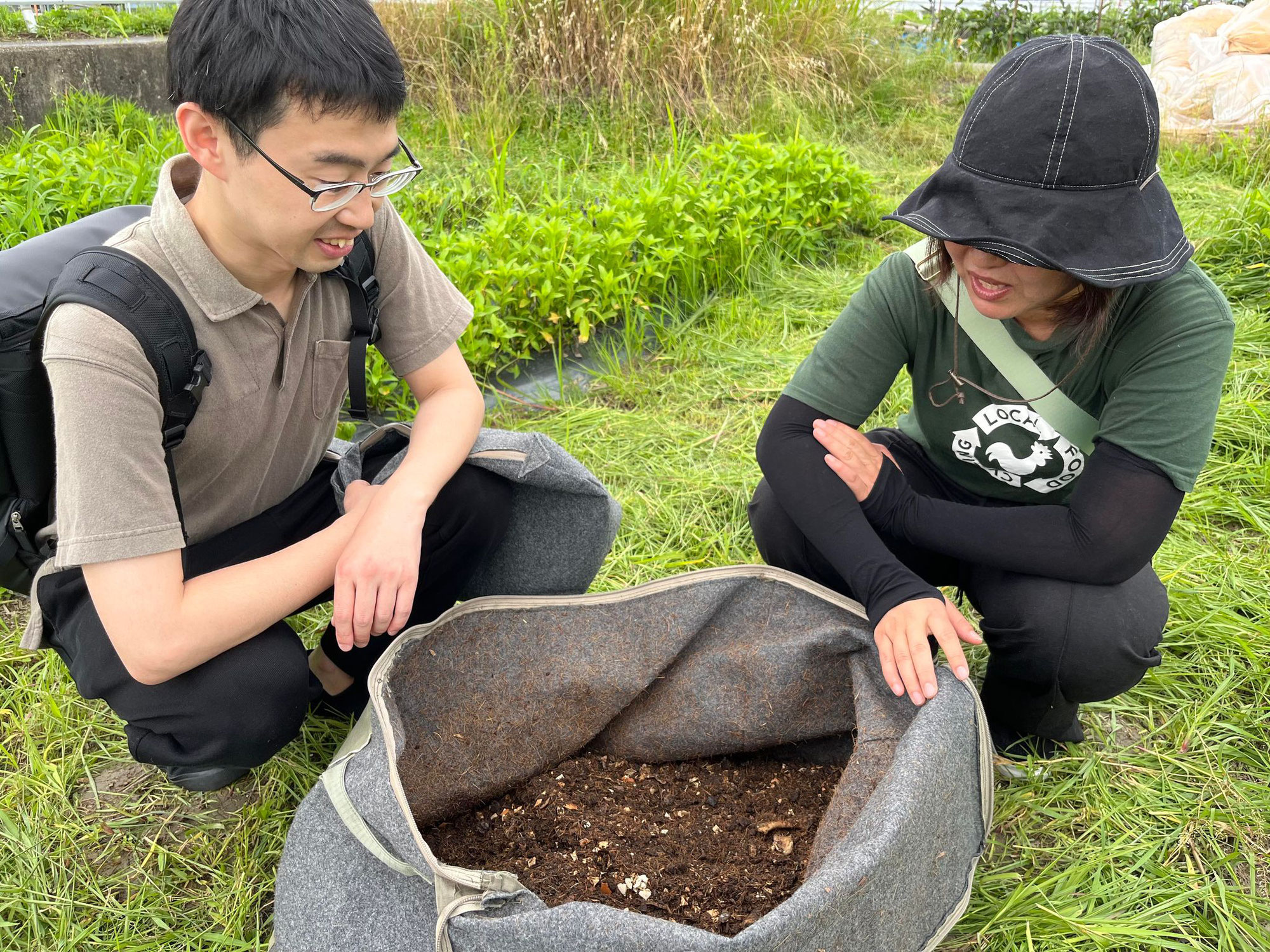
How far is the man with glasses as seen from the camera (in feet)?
4.07

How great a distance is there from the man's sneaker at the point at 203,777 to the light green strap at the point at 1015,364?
1349 mm

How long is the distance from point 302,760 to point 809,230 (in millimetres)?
2819

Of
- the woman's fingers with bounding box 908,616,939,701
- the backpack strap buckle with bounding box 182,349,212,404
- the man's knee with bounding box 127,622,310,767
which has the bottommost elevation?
the man's knee with bounding box 127,622,310,767

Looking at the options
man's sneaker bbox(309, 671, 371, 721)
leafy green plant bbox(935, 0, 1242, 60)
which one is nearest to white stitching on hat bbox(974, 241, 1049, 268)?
man's sneaker bbox(309, 671, 371, 721)

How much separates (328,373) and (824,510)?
822mm

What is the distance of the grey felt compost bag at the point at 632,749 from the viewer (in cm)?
109

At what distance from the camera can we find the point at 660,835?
1.59 meters

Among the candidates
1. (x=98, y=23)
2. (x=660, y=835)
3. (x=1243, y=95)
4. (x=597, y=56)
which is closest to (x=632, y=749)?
(x=660, y=835)

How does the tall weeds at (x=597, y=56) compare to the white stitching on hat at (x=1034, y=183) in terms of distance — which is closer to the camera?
the white stitching on hat at (x=1034, y=183)

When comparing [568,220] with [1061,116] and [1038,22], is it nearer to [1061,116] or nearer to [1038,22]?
[1061,116]

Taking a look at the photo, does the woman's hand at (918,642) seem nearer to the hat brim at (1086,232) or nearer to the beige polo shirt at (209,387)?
the hat brim at (1086,232)

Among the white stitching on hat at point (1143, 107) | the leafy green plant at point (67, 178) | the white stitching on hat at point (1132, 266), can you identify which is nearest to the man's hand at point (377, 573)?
the white stitching on hat at point (1132, 266)

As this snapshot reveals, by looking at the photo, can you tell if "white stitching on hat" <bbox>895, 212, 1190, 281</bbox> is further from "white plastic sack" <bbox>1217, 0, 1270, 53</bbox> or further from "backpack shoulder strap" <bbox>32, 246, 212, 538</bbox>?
"white plastic sack" <bbox>1217, 0, 1270, 53</bbox>

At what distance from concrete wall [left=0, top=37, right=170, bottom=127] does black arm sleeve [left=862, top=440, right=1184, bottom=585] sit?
4.16m
